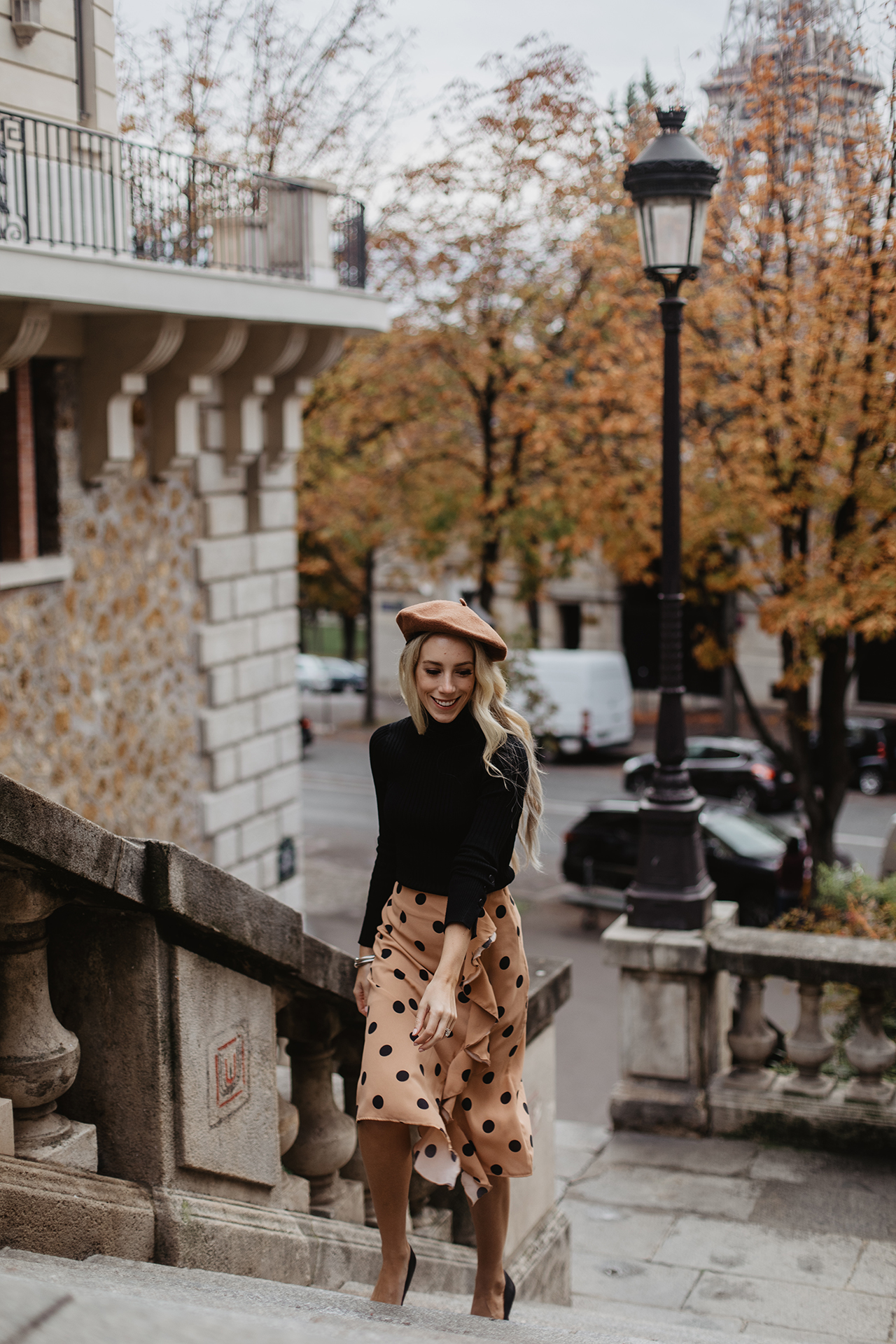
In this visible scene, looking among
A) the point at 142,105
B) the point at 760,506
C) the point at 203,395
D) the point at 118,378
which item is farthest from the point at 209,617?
the point at 760,506

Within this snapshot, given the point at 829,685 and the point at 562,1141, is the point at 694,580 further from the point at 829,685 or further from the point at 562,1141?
the point at 562,1141

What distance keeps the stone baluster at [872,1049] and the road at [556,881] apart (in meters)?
1.92

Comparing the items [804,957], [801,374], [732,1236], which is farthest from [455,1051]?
[801,374]

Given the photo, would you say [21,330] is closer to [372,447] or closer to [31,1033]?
[31,1033]

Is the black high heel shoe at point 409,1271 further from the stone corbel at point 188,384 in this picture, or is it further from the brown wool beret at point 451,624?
the stone corbel at point 188,384

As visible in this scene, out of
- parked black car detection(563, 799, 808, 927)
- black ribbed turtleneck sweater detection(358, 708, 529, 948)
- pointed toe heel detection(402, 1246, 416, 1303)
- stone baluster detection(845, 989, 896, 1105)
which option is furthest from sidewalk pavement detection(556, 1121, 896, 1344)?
parked black car detection(563, 799, 808, 927)

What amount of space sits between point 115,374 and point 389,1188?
6.86 meters

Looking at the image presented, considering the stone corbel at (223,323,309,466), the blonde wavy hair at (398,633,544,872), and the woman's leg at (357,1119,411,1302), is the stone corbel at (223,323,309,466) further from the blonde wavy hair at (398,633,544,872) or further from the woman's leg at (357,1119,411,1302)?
the woman's leg at (357,1119,411,1302)

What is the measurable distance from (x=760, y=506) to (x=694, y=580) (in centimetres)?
394

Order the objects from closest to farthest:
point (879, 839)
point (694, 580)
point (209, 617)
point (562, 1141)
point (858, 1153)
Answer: point (858, 1153), point (562, 1141), point (209, 617), point (694, 580), point (879, 839)

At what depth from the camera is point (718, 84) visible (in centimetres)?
1088

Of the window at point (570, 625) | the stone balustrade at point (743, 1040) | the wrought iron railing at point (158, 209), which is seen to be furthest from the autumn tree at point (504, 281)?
the window at point (570, 625)

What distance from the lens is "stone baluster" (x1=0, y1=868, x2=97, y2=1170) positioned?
9.58ft

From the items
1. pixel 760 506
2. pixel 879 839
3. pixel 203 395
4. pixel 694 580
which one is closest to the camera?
pixel 203 395
